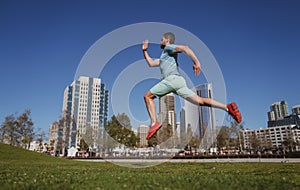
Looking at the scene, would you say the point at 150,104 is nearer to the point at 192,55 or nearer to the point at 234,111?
the point at 192,55

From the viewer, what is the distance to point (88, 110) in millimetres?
49938

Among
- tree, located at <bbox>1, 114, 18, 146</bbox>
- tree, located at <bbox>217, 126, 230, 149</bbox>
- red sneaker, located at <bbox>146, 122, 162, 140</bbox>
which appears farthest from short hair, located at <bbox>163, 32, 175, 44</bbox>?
tree, located at <bbox>1, 114, 18, 146</bbox>

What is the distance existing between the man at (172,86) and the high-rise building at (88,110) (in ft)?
11.6

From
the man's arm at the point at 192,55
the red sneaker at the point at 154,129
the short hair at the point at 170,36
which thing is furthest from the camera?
the short hair at the point at 170,36

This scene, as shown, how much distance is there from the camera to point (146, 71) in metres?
7.90

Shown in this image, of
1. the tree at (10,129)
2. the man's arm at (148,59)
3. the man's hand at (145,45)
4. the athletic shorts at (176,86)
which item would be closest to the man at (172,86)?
the athletic shorts at (176,86)

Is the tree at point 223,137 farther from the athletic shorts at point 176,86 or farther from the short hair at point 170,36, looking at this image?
the athletic shorts at point 176,86

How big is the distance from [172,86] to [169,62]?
0.66 metres

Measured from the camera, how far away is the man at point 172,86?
603 centimetres

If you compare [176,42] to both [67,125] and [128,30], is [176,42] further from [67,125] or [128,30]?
[67,125]

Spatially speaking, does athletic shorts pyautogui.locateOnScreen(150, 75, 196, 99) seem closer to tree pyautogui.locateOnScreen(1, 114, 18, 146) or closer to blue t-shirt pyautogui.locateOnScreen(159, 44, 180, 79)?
blue t-shirt pyautogui.locateOnScreen(159, 44, 180, 79)

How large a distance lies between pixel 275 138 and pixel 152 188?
689 feet

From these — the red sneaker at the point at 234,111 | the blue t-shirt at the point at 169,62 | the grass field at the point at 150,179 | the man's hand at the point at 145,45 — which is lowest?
the grass field at the point at 150,179

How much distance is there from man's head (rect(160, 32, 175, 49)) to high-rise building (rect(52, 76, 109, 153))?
11.7ft
